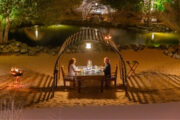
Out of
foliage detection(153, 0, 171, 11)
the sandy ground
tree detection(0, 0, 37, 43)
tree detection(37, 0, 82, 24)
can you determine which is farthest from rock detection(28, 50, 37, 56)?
foliage detection(153, 0, 171, 11)

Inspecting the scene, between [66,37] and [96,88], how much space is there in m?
14.7

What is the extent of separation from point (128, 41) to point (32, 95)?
47.6 feet

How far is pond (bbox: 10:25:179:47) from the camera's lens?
23.0 meters

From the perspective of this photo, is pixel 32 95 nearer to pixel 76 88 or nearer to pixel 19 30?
pixel 76 88

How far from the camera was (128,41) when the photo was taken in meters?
23.5

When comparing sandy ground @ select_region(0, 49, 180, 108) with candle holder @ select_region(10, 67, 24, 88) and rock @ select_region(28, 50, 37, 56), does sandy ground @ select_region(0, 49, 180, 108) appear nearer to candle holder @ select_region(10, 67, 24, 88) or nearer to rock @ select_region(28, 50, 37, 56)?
candle holder @ select_region(10, 67, 24, 88)

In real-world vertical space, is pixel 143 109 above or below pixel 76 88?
above

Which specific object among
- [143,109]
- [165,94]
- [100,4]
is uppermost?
[100,4]

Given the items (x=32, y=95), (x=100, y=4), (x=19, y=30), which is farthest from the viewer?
(x=100, y=4)

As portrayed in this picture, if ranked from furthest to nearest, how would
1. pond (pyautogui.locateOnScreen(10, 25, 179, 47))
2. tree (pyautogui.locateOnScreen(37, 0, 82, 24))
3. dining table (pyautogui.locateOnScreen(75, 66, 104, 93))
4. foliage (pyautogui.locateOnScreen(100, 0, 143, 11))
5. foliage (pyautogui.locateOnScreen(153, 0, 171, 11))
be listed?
foliage (pyautogui.locateOnScreen(100, 0, 143, 11)), pond (pyautogui.locateOnScreen(10, 25, 179, 47)), tree (pyautogui.locateOnScreen(37, 0, 82, 24)), foliage (pyautogui.locateOnScreen(153, 0, 171, 11)), dining table (pyautogui.locateOnScreen(75, 66, 104, 93))

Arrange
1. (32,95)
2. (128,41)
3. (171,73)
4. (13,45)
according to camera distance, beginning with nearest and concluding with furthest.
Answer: (32,95), (171,73), (13,45), (128,41)

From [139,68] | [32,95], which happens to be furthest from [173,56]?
[32,95]

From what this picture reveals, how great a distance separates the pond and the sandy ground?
5.94 meters

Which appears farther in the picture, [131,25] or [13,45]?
[131,25]
